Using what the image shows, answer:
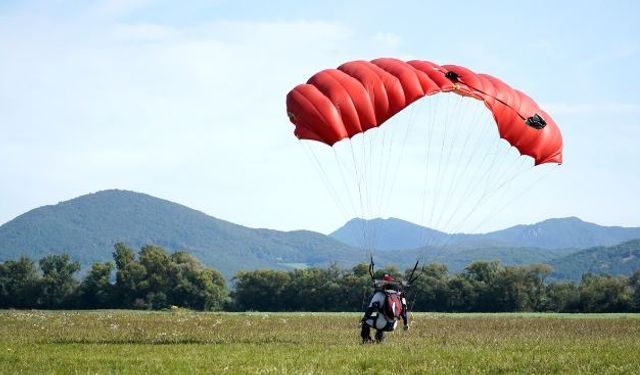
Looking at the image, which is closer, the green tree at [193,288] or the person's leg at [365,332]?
the person's leg at [365,332]

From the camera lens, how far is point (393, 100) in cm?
2327

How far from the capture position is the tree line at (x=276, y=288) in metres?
82.9

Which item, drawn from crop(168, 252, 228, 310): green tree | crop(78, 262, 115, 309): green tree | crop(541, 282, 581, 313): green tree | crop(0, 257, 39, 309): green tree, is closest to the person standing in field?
crop(541, 282, 581, 313): green tree

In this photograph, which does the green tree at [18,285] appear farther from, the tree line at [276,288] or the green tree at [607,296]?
the green tree at [607,296]

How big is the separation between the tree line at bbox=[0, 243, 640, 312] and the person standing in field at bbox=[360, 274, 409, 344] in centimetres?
5937

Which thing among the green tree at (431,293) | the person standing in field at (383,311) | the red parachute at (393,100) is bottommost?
the person standing in field at (383,311)

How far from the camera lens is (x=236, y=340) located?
75.4 feet

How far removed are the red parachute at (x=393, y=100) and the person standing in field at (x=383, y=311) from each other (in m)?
4.31

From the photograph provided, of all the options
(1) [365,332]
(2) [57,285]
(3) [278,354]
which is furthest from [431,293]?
(3) [278,354]

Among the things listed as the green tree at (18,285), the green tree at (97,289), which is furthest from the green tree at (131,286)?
the green tree at (18,285)

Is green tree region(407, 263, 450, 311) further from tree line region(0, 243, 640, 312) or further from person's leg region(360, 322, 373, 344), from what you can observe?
person's leg region(360, 322, 373, 344)

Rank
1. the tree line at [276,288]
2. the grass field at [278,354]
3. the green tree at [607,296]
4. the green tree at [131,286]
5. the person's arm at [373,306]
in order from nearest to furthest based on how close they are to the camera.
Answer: the grass field at [278,354], the person's arm at [373,306], the green tree at [607,296], the tree line at [276,288], the green tree at [131,286]

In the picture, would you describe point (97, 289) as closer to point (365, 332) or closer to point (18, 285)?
point (18, 285)

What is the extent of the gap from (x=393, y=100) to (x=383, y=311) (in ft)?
19.6
